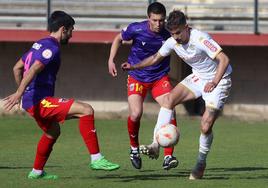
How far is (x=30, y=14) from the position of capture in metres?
23.9

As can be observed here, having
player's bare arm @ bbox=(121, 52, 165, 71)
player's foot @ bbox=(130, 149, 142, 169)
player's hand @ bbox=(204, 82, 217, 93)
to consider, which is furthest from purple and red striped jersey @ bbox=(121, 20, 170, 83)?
player's hand @ bbox=(204, 82, 217, 93)

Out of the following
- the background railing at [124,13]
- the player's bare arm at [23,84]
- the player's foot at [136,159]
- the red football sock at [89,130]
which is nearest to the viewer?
the player's bare arm at [23,84]

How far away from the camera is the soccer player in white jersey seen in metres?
10.9

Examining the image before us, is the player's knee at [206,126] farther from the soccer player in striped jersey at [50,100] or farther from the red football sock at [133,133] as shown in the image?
the red football sock at [133,133]

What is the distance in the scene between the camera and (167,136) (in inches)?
431

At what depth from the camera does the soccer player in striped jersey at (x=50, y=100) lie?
34.9 feet

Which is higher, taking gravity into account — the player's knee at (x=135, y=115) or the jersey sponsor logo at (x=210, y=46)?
the jersey sponsor logo at (x=210, y=46)

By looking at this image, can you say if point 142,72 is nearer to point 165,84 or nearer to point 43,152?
point 165,84

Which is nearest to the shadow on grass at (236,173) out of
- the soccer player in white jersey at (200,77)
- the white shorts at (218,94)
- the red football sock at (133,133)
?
the soccer player in white jersey at (200,77)

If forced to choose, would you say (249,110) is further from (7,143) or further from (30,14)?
(7,143)

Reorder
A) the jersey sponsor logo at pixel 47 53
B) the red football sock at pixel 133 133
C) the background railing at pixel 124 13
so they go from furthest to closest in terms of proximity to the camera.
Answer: the background railing at pixel 124 13
the red football sock at pixel 133 133
the jersey sponsor logo at pixel 47 53

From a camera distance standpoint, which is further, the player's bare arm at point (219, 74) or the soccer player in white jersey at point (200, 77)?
the soccer player in white jersey at point (200, 77)

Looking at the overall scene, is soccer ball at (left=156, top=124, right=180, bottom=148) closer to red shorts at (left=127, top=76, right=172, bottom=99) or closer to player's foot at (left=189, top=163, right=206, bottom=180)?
player's foot at (left=189, top=163, right=206, bottom=180)

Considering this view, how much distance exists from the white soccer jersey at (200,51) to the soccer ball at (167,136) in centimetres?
85
